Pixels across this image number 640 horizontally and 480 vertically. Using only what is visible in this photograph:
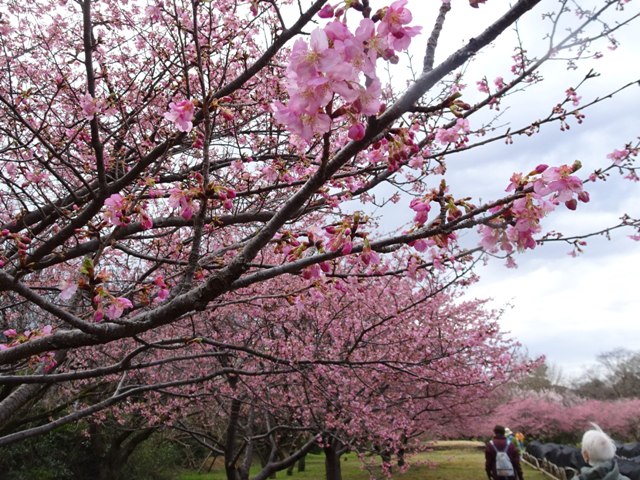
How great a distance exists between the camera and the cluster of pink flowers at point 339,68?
1.29 m

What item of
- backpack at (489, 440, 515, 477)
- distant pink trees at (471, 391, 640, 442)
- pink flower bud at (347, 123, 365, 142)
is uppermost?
pink flower bud at (347, 123, 365, 142)

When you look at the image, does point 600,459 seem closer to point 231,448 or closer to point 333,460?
point 231,448

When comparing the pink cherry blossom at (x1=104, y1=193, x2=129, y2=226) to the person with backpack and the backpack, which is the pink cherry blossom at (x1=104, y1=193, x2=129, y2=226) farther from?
the backpack

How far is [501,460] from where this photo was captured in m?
7.06

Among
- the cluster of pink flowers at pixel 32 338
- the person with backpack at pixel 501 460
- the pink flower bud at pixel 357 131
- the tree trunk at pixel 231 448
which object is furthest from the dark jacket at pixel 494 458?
the pink flower bud at pixel 357 131

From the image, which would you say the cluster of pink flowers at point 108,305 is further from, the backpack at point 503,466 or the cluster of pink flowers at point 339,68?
the backpack at point 503,466

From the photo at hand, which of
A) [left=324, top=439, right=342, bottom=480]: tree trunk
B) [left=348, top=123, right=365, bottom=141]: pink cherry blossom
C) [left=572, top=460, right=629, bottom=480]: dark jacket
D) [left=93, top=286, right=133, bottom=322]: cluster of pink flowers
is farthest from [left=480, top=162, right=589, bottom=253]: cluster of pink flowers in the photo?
[left=324, top=439, right=342, bottom=480]: tree trunk

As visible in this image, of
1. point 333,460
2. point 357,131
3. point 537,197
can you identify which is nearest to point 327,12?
point 357,131

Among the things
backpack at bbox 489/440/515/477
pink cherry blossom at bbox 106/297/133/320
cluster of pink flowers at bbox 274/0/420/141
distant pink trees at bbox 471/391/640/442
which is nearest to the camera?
cluster of pink flowers at bbox 274/0/420/141

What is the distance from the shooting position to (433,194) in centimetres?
171

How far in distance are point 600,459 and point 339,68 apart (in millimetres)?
3516

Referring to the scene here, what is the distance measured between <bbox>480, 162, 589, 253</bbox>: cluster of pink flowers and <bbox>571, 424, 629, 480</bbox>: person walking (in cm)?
250

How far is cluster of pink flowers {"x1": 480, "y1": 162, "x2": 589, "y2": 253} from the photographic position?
5.12 ft

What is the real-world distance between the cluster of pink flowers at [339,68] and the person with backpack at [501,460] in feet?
22.9
